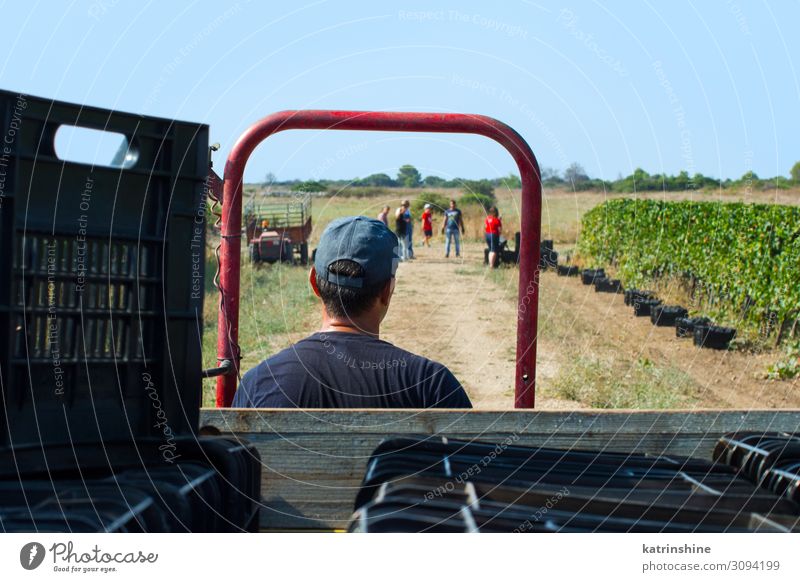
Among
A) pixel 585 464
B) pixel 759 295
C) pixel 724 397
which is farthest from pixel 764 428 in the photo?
pixel 759 295

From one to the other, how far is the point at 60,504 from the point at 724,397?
382 inches

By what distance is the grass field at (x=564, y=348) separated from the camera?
32.2ft

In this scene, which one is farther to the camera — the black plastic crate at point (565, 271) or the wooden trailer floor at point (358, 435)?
the black plastic crate at point (565, 271)

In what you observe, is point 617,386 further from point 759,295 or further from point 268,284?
point 268,284

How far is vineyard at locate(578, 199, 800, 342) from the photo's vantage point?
12.6 m

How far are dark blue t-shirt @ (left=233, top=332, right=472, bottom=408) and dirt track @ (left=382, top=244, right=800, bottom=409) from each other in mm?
6517

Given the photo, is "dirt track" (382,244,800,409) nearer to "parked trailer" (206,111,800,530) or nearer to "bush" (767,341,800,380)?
"bush" (767,341,800,380)

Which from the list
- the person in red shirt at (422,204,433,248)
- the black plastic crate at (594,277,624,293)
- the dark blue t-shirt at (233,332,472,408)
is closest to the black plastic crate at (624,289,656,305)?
the black plastic crate at (594,277,624,293)

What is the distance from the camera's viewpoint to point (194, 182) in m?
1.98

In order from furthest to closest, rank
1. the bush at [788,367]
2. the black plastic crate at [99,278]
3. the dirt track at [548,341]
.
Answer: the bush at [788,367] → the dirt track at [548,341] → the black plastic crate at [99,278]

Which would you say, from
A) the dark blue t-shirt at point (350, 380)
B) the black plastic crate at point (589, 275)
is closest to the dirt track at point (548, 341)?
the black plastic crate at point (589, 275)

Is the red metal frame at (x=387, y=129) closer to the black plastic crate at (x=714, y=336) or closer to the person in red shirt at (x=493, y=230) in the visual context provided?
the black plastic crate at (x=714, y=336)

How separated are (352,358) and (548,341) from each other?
37.4 ft

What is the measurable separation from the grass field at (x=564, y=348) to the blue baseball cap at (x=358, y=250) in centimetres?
239
